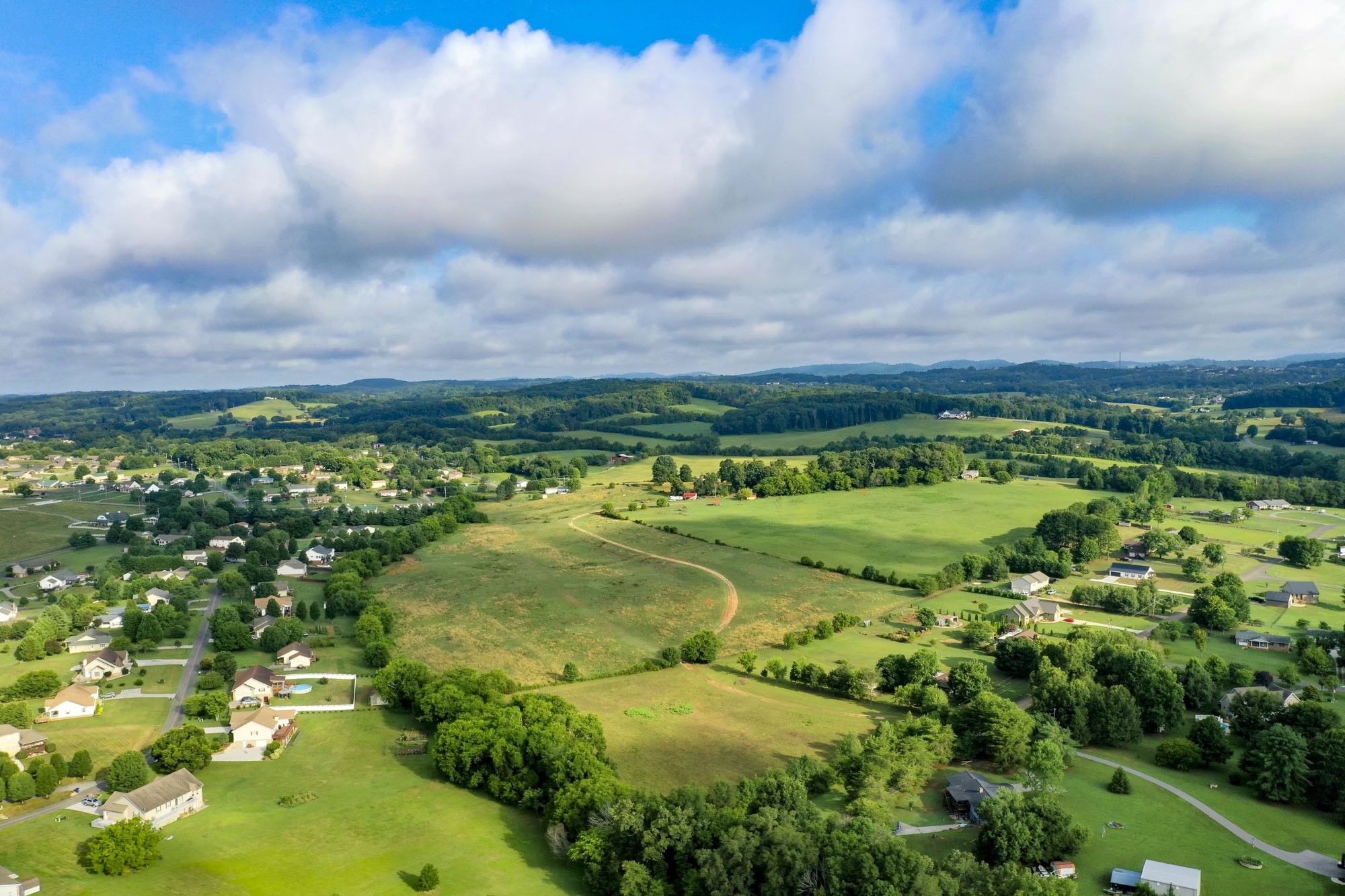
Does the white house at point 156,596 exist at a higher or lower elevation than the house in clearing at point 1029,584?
higher

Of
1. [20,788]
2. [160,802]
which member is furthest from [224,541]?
[160,802]

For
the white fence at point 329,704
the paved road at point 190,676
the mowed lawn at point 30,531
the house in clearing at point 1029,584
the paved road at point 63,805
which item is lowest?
the white fence at point 329,704

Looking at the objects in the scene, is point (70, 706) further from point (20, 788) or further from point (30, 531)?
point (30, 531)

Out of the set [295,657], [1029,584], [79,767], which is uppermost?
[79,767]

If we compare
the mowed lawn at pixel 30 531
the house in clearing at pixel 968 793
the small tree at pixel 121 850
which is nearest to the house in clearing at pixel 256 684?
the small tree at pixel 121 850

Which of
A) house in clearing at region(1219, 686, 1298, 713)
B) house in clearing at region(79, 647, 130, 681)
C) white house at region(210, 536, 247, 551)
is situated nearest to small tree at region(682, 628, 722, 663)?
house in clearing at region(1219, 686, 1298, 713)

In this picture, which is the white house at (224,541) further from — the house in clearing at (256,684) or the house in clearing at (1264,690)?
the house in clearing at (1264,690)
